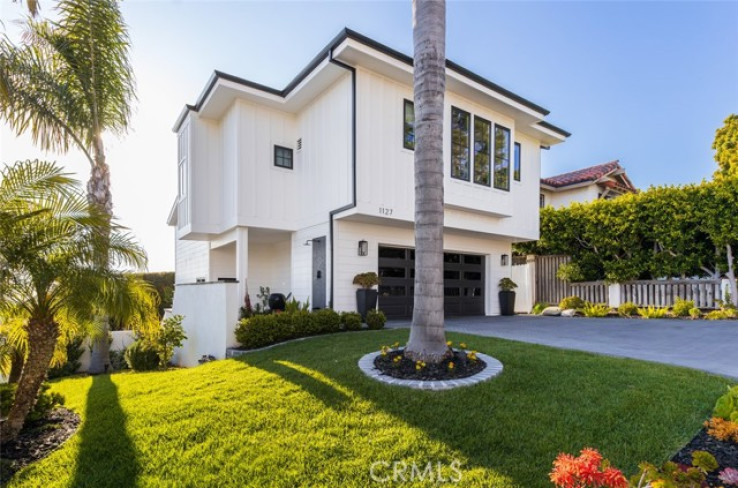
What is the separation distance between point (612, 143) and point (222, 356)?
71.8ft

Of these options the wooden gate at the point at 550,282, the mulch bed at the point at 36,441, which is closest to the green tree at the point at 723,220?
the wooden gate at the point at 550,282

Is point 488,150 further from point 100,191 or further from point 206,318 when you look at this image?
point 100,191

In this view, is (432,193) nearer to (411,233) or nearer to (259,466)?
(259,466)

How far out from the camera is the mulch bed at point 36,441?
3447 millimetres

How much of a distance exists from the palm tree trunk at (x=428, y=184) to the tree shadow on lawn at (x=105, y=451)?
305cm

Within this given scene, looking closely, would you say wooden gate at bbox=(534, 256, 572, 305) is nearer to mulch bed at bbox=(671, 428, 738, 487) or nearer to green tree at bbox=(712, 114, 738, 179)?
green tree at bbox=(712, 114, 738, 179)

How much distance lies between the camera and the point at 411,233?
11.1m

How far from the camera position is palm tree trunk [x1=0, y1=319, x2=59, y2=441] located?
4.05 meters

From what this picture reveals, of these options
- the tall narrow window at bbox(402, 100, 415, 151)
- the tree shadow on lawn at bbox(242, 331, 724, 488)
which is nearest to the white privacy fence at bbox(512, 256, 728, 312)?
the tall narrow window at bbox(402, 100, 415, 151)

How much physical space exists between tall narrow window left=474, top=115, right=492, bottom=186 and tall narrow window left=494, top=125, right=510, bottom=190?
0.46 metres

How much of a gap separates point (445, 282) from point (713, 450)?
30.0 feet

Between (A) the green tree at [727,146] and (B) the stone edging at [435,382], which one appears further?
(A) the green tree at [727,146]

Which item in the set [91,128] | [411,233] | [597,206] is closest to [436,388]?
[411,233]

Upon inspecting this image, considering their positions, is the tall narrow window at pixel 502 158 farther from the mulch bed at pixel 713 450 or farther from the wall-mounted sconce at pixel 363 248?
the mulch bed at pixel 713 450
